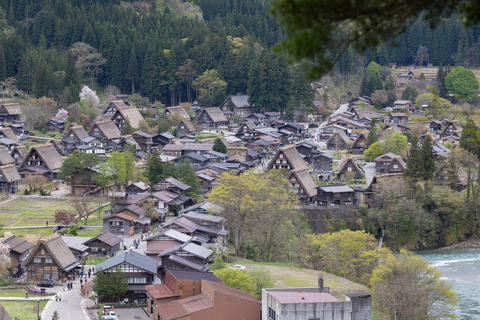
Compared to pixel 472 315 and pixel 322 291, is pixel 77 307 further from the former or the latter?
pixel 472 315

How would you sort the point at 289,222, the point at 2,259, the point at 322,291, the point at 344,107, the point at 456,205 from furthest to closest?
the point at 344,107 < the point at 456,205 < the point at 289,222 < the point at 2,259 < the point at 322,291

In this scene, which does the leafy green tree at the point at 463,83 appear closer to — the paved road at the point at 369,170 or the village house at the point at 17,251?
the paved road at the point at 369,170

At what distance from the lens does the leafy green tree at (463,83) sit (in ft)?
231

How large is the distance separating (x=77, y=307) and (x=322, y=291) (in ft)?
28.2

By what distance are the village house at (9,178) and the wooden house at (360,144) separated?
2574 centimetres

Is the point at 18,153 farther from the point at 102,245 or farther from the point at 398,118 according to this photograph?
the point at 398,118

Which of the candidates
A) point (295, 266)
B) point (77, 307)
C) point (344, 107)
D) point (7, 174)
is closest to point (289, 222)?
point (295, 266)

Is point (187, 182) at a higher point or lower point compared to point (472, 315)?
higher

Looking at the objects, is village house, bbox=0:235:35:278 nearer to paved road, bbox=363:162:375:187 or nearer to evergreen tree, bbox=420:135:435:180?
paved road, bbox=363:162:375:187

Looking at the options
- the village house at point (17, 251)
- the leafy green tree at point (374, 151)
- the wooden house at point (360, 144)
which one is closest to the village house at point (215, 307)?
the village house at point (17, 251)

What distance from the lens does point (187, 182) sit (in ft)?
137

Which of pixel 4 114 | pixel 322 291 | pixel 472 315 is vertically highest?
pixel 4 114

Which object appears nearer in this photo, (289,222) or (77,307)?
(77,307)

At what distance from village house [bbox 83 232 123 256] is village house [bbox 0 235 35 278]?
2.60m
